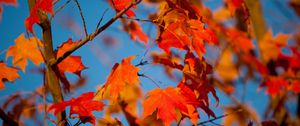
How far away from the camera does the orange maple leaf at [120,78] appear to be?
1523mm

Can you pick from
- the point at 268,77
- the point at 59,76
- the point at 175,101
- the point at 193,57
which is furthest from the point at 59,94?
the point at 268,77

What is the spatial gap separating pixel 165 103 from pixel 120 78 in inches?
11.1

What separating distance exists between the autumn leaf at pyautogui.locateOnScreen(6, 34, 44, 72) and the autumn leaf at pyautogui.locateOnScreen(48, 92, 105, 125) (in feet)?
1.85

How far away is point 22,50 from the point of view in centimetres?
192

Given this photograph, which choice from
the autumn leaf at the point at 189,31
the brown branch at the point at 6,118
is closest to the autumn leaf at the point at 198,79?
the autumn leaf at the point at 189,31

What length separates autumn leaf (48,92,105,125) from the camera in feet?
4.74

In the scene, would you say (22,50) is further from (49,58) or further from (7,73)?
(49,58)

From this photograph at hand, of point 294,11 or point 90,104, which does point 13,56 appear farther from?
point 294,11

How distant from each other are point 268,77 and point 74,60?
2.20 m

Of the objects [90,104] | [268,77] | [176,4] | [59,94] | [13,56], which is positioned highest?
[13,56]

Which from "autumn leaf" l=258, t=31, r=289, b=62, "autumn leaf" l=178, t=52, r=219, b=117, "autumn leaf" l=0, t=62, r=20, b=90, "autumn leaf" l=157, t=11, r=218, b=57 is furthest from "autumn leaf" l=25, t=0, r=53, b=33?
"autumn leaf" l=258, t=31, r=289, b=62

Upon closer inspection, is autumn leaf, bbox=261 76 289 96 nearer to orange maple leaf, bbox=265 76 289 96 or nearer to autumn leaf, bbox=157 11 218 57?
orange maple leaf, bbox=265 76 289 96

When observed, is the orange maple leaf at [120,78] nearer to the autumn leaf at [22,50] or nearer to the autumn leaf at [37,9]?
the autumn leaf at [37,9]

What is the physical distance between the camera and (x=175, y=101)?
147 cm
